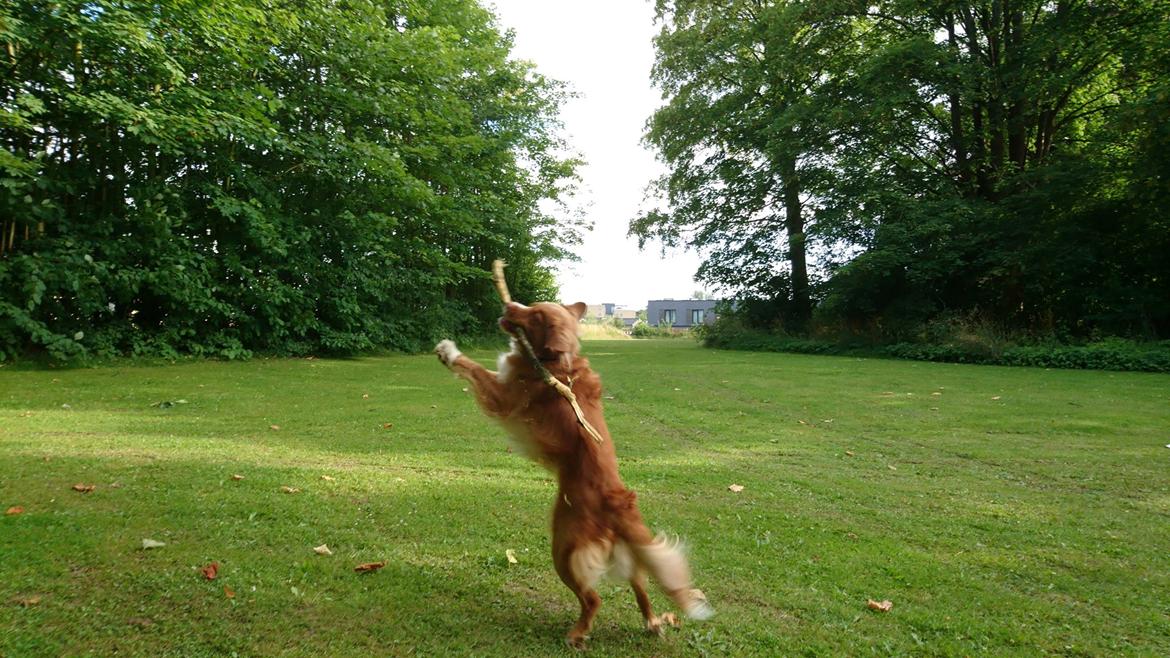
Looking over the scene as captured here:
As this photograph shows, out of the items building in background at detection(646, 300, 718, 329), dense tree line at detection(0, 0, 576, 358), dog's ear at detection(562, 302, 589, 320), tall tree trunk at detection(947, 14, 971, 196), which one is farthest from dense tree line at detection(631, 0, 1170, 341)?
building in background at detection(646, 300, 718, 329)

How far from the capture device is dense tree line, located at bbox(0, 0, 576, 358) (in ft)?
40.8

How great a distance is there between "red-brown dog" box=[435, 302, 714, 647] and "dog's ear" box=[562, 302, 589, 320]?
0.16ft

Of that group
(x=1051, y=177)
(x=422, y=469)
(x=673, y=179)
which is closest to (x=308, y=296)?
(x=422, y=469)

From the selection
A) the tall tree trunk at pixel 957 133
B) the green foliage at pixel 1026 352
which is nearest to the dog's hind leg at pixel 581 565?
the green foliage at pixel 1026 352

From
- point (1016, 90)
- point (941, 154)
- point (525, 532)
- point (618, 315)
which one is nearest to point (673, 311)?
point (618, 315)

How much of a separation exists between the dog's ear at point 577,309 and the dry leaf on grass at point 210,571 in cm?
245

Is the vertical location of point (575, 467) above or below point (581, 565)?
above

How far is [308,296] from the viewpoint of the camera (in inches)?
725

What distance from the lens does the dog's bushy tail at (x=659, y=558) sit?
9.82ft

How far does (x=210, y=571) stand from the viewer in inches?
138

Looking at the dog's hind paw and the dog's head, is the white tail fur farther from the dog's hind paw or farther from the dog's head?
the dog's head

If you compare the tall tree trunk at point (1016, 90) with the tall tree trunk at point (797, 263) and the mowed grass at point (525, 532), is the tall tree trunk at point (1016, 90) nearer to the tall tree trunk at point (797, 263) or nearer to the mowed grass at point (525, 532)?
the tall tree trunk at point (797, 263)

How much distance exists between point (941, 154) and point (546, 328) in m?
28.3

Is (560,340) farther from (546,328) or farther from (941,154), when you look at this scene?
(941,154)
